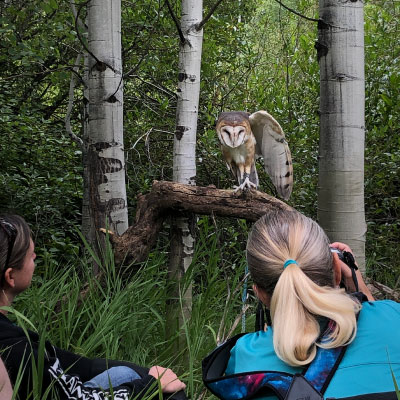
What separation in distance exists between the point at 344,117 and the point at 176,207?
1059 mm

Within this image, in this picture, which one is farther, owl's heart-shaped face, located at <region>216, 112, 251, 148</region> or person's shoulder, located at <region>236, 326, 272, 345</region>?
owl's heart-shaped face, located at <region>216, 112, 251, 148</region>

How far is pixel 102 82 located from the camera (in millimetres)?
3170

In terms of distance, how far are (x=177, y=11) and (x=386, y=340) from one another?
476cm

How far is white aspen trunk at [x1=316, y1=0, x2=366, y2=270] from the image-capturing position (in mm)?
2594

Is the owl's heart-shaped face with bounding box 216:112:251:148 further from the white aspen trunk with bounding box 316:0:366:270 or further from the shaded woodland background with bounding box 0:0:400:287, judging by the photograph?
the white aspen trunk with bounding box 316:0:366:270

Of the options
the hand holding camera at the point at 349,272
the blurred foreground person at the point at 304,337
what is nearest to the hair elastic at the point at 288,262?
the blurred foreground person at the point at 304,337

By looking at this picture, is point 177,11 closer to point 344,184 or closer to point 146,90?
point 146,90

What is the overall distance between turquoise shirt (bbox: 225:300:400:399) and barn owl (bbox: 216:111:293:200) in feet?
7.26

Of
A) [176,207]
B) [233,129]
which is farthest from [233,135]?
[176,207]

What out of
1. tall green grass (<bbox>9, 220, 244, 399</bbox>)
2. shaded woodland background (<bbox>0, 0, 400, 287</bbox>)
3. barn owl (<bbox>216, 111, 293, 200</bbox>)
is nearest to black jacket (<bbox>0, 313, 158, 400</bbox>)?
tall green grass (<bbox>9, 220, 244, 399</bbox>)

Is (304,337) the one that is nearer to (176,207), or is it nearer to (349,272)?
(349,272)

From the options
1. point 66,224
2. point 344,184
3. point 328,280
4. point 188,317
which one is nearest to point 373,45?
point 344,184

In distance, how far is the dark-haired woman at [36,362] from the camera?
168 cm

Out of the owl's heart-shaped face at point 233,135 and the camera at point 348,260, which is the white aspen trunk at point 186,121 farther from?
the camera at point 348,260
